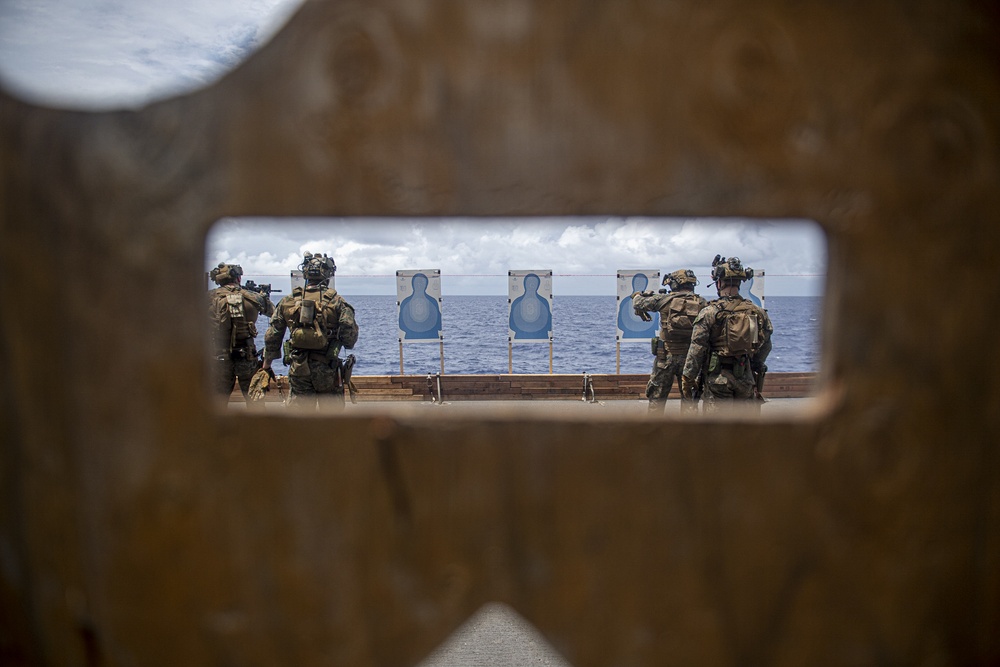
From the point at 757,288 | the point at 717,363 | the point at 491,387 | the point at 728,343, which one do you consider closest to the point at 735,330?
the point at 728,343

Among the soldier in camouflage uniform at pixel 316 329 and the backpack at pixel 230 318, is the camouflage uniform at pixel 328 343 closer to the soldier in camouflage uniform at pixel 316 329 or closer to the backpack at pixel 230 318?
the soldier in camouflage uniform at pixel 316 329

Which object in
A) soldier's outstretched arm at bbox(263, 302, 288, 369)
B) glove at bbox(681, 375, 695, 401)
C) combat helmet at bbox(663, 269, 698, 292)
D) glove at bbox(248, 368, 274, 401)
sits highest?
combat helmet at bbox(663, 269, 698, 292)

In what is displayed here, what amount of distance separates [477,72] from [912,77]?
437 millimetres

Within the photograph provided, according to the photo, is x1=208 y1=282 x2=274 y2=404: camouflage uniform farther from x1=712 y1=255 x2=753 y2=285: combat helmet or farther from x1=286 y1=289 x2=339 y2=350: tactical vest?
x1=712 y1=255 x2=753 y2=285: combat helmet

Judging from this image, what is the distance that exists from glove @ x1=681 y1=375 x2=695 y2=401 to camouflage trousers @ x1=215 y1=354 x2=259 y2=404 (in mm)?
3842

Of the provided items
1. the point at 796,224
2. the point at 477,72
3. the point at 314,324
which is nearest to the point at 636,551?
the point at 796,224

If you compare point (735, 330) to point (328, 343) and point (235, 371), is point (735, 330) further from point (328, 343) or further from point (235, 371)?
point (235, 371)

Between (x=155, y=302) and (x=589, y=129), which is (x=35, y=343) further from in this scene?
(x=589, y=129)

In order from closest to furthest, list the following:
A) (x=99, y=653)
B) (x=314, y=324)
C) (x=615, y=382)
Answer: (x=99, y=653) < (x=314, y=324) < (x=615, y=382)

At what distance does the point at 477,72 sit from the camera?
0.57 m

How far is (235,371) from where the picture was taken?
5055 mm

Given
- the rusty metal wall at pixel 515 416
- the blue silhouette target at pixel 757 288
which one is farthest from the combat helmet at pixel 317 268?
the blue silhouette target at pixel 757 288

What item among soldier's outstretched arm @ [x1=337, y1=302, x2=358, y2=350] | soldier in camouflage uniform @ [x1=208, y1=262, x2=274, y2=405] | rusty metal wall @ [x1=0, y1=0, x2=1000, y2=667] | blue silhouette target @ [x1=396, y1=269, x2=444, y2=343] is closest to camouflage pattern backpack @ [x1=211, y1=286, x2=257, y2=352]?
soldier in camouflage uniform @ [x1=208, y1=262, x2=274, y2=405]

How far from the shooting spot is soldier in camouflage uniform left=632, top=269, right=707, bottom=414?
17.2 ft
